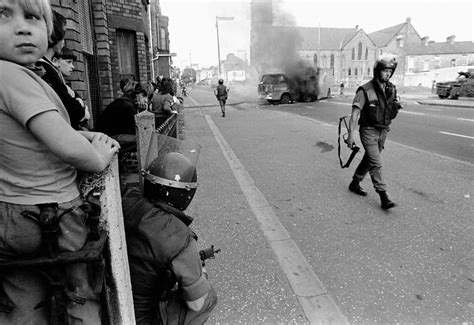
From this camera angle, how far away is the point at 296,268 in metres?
2.71

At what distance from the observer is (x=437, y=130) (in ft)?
32.2

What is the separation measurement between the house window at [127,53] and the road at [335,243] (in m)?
3.81

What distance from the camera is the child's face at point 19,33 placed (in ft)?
3.68

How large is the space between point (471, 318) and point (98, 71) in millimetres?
5980

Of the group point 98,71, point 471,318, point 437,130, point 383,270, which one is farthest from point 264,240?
point 437,130

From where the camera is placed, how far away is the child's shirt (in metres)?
1.10

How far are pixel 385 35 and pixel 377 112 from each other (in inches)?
2996

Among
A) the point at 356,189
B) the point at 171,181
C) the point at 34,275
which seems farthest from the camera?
the point at 356,189

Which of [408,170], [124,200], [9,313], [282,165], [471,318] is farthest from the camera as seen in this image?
[282,165]

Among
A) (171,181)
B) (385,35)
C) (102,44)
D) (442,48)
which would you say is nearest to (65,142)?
(171,181)

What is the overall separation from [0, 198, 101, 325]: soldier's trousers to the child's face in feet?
1.74

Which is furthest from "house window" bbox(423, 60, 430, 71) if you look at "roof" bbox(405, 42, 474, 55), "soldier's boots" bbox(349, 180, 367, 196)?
"soldier's boots" bbox(349, 180, 367, 196)

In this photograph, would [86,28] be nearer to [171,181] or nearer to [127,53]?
[127,53]

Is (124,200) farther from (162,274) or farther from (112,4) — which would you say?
(112,4)
